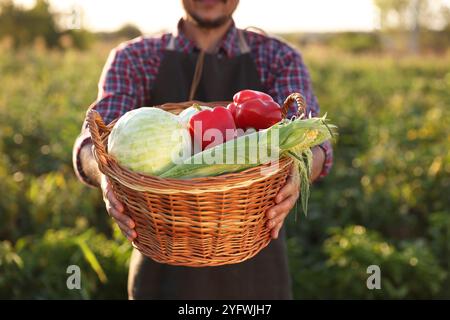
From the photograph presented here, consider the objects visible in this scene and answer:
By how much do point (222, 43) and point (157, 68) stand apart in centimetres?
29

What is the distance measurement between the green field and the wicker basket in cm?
123

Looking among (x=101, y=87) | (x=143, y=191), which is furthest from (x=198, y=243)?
(x=101, y=87)

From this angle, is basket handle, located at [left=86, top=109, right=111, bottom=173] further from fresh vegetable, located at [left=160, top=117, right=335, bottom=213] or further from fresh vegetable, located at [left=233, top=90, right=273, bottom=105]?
fresh vegetable, located at [left=233, top=90, right=273, bottom=105]

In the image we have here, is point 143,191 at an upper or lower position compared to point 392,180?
upper

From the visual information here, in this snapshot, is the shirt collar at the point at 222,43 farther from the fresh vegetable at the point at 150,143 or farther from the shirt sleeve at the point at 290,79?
the fresh vegetable at the point at 150,143

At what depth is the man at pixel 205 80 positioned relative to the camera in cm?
226

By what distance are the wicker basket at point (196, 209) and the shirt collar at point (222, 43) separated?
0.69 metres

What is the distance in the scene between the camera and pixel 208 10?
2.22m

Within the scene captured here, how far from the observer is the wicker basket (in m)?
1.49
